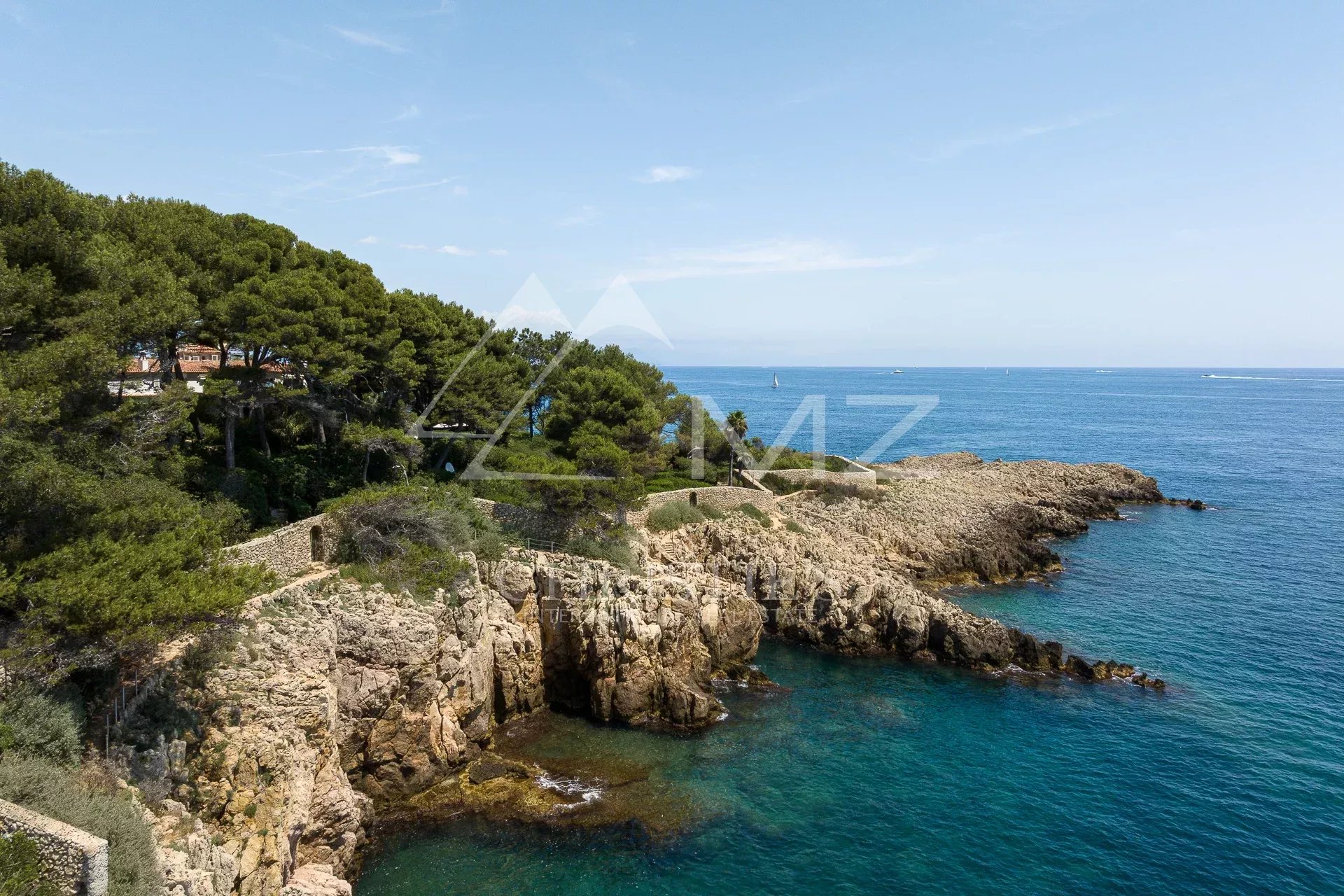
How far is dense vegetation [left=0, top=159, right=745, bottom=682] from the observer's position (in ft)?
47.2

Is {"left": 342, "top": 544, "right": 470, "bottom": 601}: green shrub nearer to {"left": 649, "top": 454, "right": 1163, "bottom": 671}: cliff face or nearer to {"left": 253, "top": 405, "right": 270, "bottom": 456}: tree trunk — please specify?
{"left": 253, "top": 405, "right": 270, "bottom": 456}: tree trunk

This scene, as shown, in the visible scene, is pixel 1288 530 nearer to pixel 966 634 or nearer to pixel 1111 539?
pixel 1111 539

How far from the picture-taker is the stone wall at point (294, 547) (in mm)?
21219

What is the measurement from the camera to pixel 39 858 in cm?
1052

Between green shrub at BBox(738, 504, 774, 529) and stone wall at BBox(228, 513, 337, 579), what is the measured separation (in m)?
21.4

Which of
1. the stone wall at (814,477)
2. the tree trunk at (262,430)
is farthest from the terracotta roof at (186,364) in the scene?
the stone wall at (814,477)

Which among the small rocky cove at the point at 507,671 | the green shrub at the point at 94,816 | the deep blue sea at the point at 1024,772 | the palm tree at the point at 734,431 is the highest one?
the palm tree at the point at 734,431

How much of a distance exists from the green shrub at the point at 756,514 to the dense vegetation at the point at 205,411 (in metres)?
5.24

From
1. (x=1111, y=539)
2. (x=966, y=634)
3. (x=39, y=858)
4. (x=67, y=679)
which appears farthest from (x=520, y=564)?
(x=1111, y=539)

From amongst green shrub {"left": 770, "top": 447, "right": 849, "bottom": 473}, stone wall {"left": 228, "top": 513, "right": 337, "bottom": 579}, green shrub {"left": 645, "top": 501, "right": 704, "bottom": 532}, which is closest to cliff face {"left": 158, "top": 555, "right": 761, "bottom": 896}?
stone wall {"left": 228, "top": 513, "right": 337, "bottom": 579}

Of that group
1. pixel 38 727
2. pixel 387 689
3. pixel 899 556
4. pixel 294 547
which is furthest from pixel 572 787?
pixel 899 556

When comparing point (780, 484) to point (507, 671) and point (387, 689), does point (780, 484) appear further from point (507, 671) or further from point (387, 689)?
point (387, 689)

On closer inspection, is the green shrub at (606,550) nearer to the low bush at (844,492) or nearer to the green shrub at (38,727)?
the low bush at (844,492)

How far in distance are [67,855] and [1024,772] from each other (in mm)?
23716
